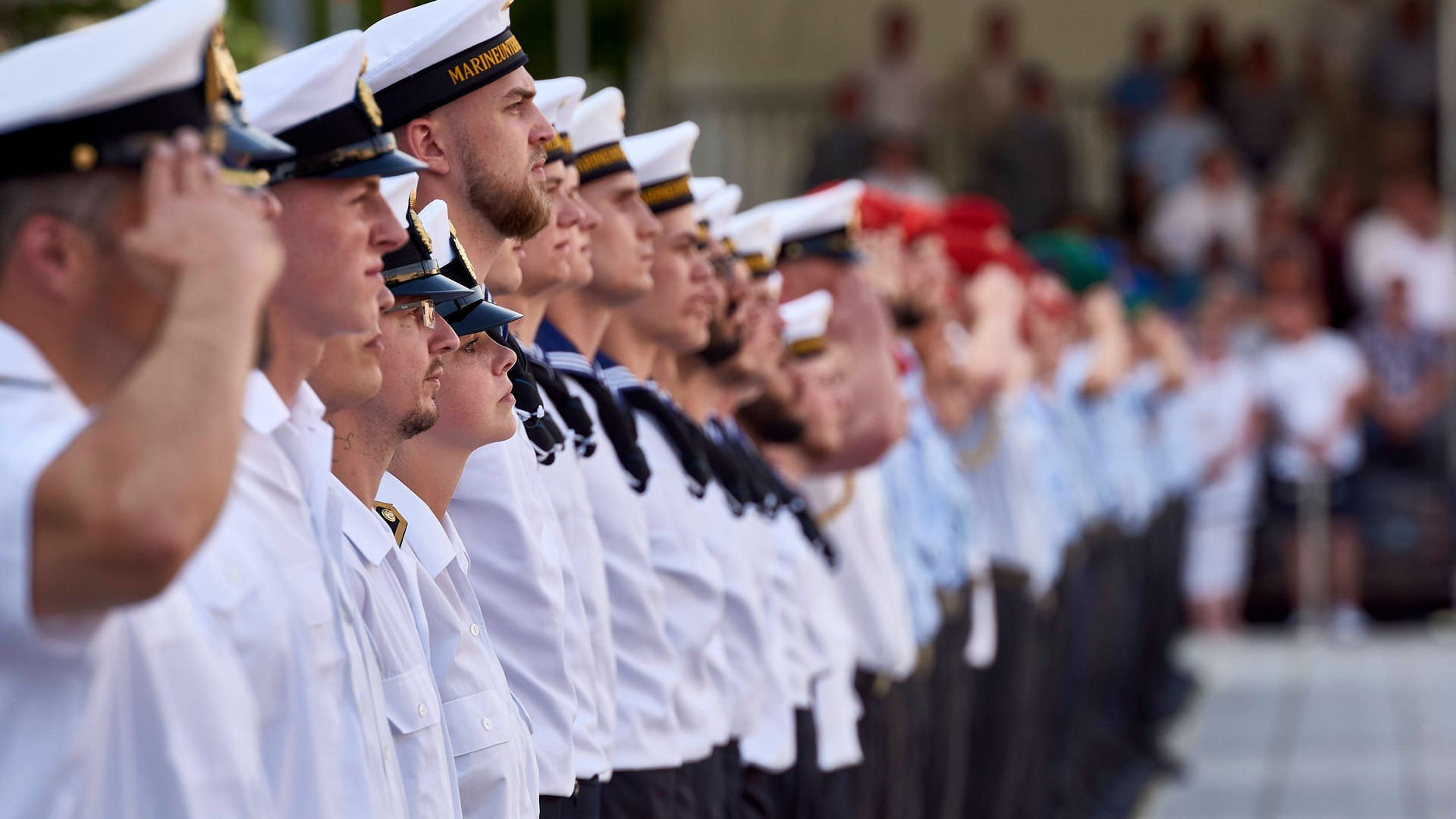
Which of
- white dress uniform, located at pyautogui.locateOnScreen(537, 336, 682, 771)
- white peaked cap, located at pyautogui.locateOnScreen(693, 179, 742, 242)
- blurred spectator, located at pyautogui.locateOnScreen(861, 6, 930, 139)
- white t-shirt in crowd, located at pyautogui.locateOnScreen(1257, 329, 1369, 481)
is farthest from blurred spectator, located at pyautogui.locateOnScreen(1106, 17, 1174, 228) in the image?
white dress uniform, located at pyautogui.locateOnScreen(537, 336, 682, 771)

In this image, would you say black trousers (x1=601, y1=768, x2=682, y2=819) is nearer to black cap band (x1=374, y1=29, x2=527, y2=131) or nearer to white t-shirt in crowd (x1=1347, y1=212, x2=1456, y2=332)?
black cap band (x1=374, y1=29, x2=527, y2=131)

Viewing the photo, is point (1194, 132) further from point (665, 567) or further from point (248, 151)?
point (248, 151)

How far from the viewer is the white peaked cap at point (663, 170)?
4488 mm

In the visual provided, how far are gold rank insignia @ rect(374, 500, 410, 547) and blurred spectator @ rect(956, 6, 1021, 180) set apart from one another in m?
13.9

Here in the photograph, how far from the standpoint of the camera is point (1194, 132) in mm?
16422

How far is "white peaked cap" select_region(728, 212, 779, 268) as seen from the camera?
520cm

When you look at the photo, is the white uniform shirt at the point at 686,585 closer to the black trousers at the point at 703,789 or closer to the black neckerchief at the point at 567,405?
the black trousers at the point at 703,789

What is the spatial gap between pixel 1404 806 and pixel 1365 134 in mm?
9322

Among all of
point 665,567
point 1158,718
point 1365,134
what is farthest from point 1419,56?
point 665,567

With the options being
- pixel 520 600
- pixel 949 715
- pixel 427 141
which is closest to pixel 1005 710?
pixel 949 715

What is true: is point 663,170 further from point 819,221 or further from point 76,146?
point 76,146

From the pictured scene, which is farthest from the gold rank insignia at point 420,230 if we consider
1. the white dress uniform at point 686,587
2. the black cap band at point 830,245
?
the black cap band at point 830,245

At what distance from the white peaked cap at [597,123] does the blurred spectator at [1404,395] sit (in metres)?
11.7

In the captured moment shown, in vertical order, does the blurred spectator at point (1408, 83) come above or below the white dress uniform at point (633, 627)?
above
